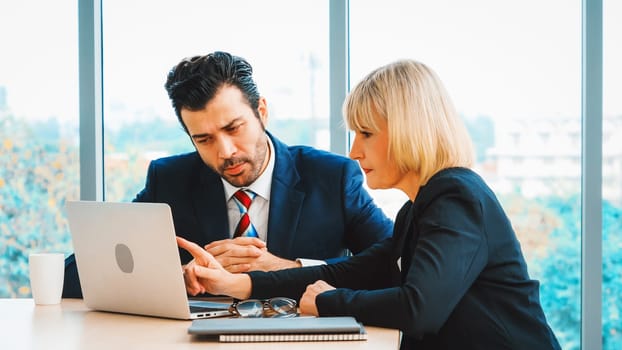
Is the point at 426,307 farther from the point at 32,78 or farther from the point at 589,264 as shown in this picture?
the point at 32,78

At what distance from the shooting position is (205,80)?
265 cm

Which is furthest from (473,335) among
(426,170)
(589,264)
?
(589,264)

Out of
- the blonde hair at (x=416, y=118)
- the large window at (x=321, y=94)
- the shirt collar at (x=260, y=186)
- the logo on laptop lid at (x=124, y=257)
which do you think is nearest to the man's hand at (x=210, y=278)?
the logo on laptop lid at (x=124, y=257)

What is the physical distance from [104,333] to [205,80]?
3.61 feet

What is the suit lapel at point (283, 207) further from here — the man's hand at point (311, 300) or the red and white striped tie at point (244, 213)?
the man's hand at point (311, 300)

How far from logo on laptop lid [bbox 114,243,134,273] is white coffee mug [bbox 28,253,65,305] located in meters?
0.36

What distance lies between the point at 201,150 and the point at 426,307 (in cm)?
122

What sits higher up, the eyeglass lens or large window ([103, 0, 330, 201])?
large window ([103, 0, 330, 201])

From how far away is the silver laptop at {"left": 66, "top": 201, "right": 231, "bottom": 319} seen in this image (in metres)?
1.86

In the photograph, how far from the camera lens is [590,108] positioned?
10.8ft

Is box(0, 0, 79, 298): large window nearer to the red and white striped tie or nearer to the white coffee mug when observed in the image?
the red and white striped tie

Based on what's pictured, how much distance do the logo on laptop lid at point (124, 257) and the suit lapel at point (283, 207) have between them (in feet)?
2.47

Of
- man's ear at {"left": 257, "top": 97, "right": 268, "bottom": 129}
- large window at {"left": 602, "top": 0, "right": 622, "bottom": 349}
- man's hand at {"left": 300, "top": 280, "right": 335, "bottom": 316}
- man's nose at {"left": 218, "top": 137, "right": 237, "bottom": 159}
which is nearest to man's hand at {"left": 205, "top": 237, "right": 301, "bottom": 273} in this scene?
man's nose at {"left": 218, "top": 137, "right": 237, "bottom": 159}

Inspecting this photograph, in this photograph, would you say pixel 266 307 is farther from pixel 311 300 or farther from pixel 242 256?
pixel 242 256
